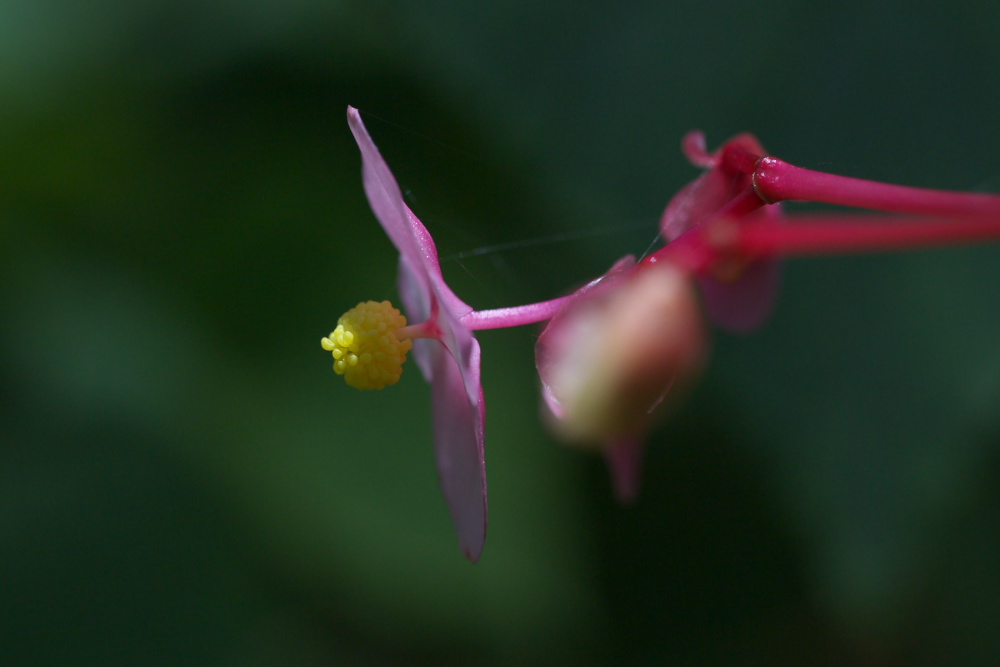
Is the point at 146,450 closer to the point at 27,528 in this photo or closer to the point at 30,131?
the point at 27,528

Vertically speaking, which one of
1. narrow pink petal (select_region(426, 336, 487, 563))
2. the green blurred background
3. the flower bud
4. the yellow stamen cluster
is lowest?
the flower bud

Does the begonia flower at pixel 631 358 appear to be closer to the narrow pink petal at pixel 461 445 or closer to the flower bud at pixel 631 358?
the flower bud at pixel 631 358

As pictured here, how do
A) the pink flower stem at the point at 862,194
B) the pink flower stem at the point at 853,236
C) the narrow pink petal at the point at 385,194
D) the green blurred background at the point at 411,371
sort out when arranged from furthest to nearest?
the green blurred background at the point at 411,371
the narrow pink petal at the point at 385,194
the pink flower stem at the point at 862,194
the pink flower stem at the point at 853,236

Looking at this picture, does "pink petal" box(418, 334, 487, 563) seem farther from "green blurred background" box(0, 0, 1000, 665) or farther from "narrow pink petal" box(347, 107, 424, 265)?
"green blurred background" box(0, 0, 1000, 665)

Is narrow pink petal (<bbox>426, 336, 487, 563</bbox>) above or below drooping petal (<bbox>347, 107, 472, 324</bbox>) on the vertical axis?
below

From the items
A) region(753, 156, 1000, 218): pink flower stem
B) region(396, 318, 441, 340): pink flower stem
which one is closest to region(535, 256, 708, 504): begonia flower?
region(753, 156, 1000, 218): pink flower stem

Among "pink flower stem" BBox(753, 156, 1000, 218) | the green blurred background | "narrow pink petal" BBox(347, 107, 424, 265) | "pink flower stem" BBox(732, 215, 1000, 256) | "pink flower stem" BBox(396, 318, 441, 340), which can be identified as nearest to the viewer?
"pink flower stem" BBox(732, 215, 1000, 256)

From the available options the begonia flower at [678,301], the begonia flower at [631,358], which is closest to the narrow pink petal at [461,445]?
the begonia flower at [678,301]

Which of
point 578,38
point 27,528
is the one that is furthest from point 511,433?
point 27,528
